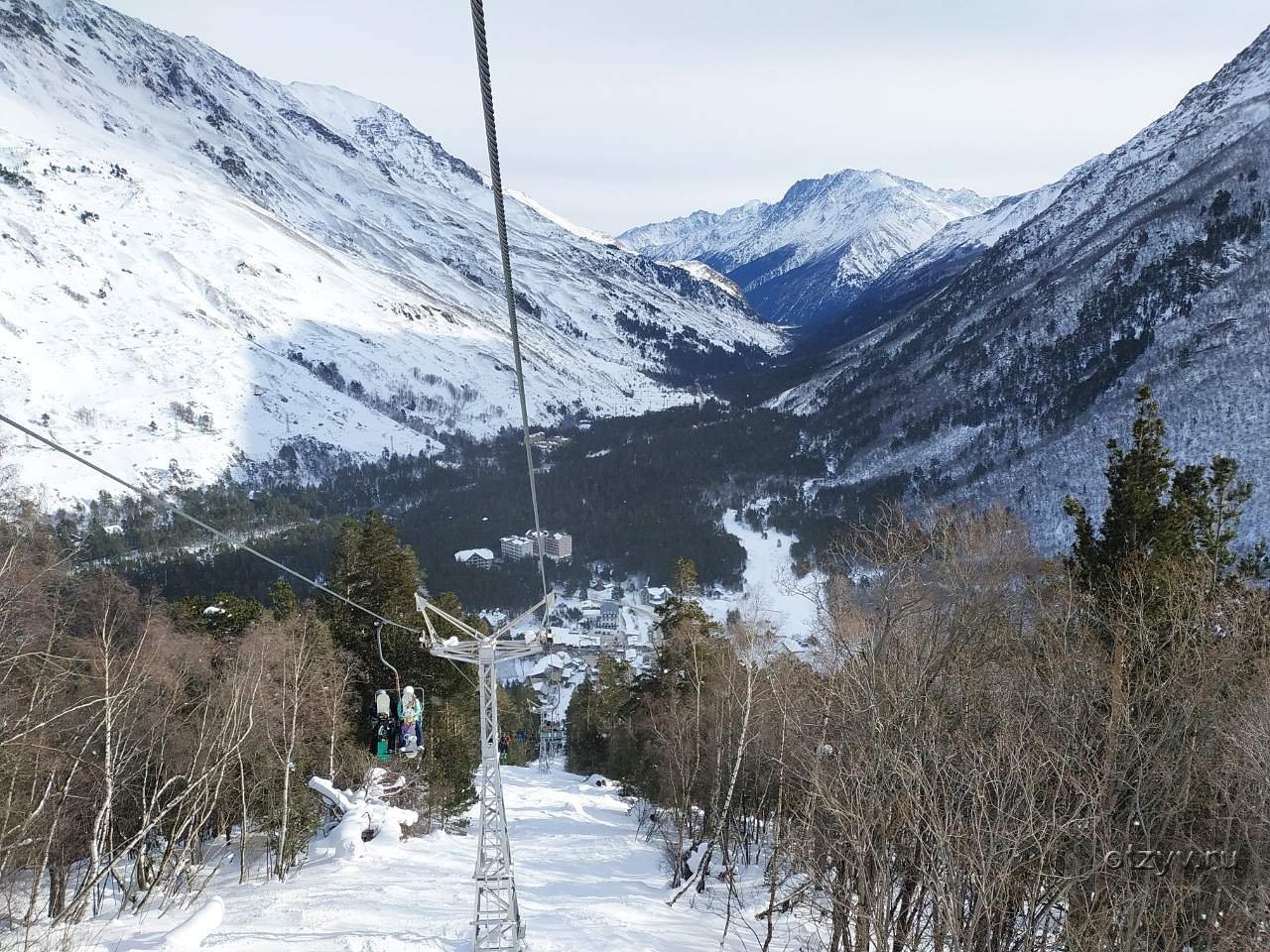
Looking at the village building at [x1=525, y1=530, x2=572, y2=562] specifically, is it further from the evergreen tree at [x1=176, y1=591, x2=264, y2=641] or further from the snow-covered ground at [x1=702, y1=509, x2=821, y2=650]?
the evergreen tree at [x1=176, y1=591, x2=264, y2=641]

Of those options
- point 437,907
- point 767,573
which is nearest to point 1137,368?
point 767,573

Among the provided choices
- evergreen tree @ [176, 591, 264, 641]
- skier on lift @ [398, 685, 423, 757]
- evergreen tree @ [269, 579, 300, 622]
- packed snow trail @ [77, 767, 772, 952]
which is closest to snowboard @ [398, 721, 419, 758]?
skier on lift @ [398, 685, 423, 757]

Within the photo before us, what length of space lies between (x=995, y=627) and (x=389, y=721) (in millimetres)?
18405

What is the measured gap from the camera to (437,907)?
2528 centimetres

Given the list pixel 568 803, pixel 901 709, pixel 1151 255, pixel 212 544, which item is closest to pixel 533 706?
pixel 568 803

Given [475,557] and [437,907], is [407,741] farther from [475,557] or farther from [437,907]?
[475,557]

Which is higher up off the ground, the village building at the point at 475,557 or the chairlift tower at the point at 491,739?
the village building at the point at 475,557

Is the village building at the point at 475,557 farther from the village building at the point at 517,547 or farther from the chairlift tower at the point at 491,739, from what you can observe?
the chairlift tower at the point at 491,739

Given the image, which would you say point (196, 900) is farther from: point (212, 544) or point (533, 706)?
point (212, 544)

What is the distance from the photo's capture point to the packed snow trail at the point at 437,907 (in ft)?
71.5

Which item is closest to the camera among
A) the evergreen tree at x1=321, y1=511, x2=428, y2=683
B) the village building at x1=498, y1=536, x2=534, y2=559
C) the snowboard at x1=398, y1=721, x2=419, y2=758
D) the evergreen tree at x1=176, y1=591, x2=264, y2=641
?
the snowboard at x1=398, y1=721, x2=419, y2=758

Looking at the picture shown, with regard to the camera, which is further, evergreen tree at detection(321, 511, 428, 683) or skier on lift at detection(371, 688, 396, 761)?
evergreen tree at detection(321, 511, 428, 683)

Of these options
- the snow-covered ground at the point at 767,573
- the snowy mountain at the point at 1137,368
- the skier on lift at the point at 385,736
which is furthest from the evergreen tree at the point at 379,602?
the snowy mountain at the point at 1137,368

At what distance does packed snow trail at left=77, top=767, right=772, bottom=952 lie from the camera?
21.8m
